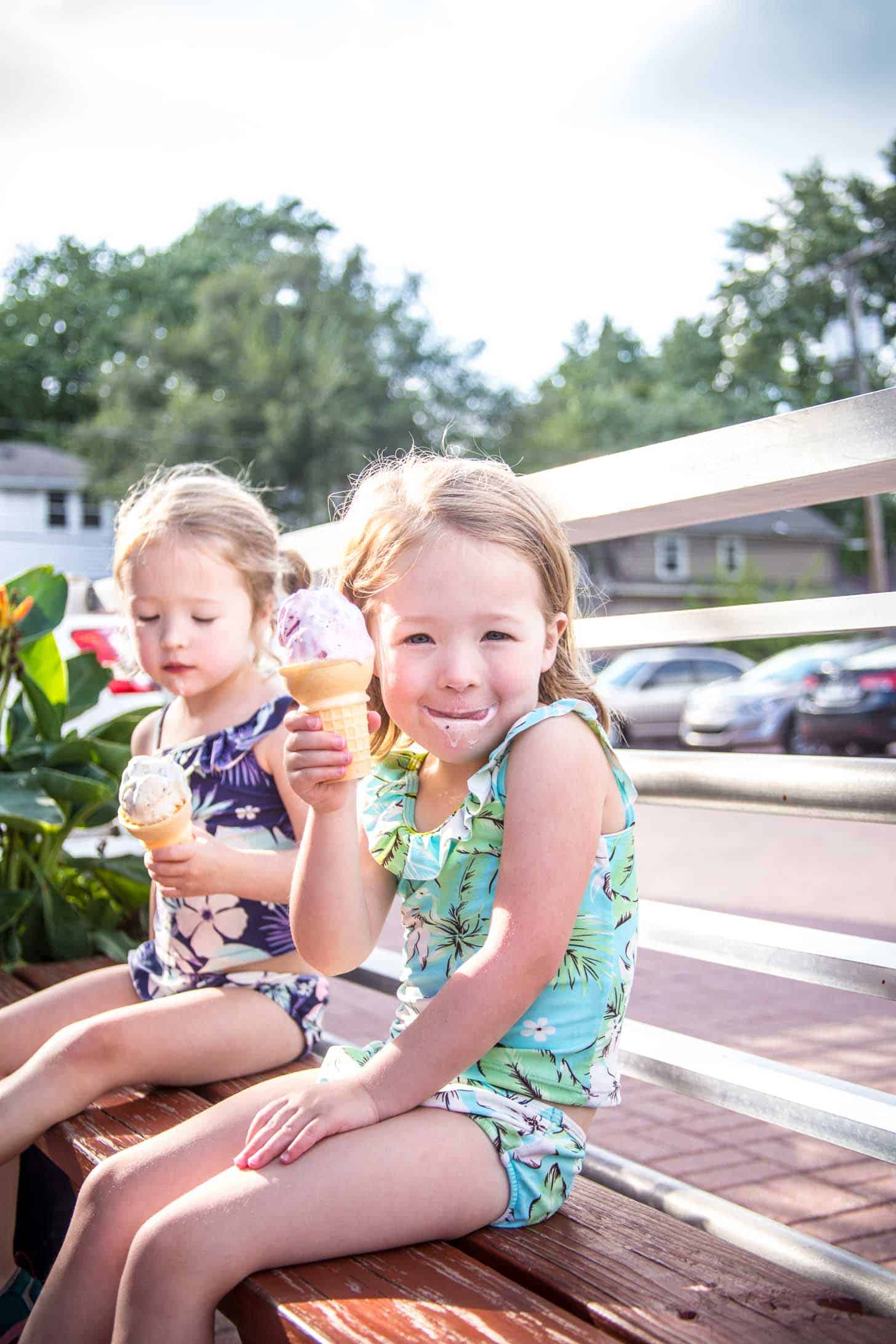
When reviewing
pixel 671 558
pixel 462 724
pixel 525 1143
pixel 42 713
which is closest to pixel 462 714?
pixel 462 724

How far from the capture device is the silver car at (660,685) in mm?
20844

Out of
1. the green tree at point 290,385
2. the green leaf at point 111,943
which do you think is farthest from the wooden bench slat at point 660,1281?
the green tree at point 290,385

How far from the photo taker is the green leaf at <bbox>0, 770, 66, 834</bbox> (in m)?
3.06

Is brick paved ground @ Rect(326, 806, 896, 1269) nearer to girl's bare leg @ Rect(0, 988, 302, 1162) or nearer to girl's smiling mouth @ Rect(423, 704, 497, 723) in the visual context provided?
girl's bare leg @ Rect(0, 988, 302, 1162)

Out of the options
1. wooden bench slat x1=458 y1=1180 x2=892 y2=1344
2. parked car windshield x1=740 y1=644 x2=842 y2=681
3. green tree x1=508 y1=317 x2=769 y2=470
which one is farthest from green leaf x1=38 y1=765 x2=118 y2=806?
green tree x1=508 y1=317 x2=769 y2=470

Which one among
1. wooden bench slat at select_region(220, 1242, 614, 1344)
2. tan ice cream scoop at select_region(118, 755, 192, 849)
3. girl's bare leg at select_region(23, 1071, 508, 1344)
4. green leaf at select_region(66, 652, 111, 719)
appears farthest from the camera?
green leaf at select_region(66, 652, 111, 719)

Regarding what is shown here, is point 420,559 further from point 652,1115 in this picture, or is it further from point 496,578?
point 652,1115

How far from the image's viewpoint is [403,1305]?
1289 millimetres

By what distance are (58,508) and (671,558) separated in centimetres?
2290

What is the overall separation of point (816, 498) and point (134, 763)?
127cm

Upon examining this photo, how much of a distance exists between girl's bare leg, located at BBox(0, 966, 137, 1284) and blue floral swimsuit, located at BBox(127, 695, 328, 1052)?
5cm

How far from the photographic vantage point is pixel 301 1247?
4.57 ft

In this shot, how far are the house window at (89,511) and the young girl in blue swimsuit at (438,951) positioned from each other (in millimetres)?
41902

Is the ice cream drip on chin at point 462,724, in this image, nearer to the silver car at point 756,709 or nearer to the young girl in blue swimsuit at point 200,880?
the young girl in blue swimsuit at point 200,880
